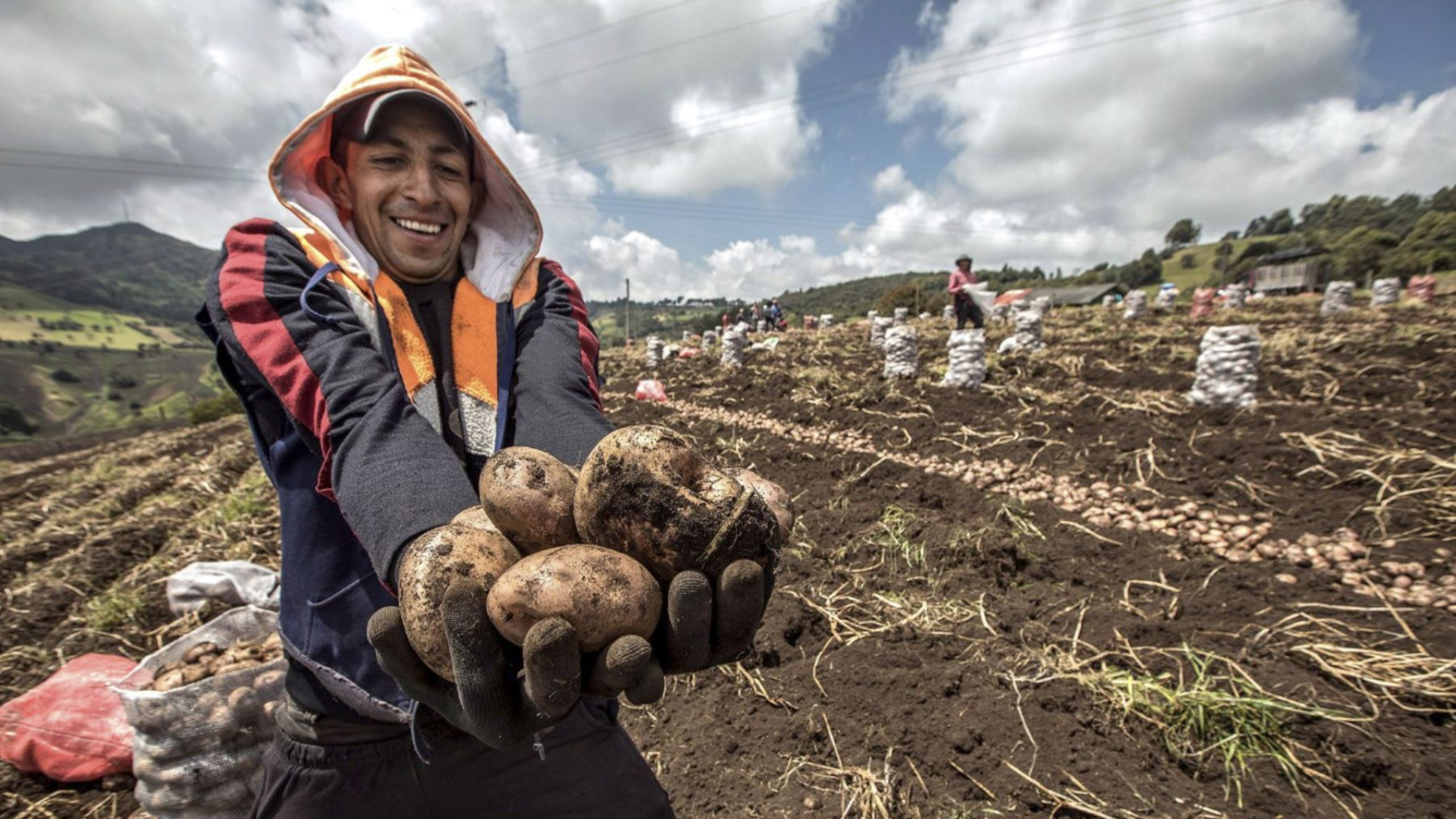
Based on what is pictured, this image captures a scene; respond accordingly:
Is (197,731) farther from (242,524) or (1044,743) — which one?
(242,524)

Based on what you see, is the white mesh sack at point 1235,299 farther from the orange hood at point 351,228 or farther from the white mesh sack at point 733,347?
the orange hood at point 351,228

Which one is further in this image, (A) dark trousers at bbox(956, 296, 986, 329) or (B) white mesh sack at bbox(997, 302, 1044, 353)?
(A) dark trousers at bbox(956, 296, 986, 329)

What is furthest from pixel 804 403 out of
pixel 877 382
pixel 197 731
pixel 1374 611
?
pixel 197 731

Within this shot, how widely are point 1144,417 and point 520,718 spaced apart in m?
6.79

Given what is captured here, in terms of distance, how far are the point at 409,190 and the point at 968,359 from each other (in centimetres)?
775

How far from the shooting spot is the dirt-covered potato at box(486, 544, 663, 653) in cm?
101

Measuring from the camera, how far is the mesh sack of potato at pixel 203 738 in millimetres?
2162

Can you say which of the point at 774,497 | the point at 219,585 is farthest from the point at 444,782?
the point at 219,585

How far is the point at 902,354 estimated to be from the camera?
9539 mm

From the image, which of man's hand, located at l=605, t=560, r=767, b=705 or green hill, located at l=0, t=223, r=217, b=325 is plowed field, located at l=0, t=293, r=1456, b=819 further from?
green hill, located at l=0, t=223, r=217, b=325

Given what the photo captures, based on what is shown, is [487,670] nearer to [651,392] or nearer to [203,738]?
[203,738]

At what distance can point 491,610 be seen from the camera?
101 centimetres

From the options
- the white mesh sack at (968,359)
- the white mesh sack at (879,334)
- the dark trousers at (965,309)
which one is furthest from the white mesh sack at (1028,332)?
the white mesh sack at (879,334)

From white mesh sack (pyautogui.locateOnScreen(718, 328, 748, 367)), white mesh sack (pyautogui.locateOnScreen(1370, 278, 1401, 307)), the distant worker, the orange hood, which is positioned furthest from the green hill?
white mesh sack (pyautogui.locateOnScreen(1370, 278, 1401, 307))
